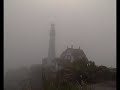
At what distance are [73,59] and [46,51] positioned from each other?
259mm

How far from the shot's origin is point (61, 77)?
1754 millimetres

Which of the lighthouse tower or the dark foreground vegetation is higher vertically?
the lighthouse tower

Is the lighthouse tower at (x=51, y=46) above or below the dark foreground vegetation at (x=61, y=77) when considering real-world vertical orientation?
above

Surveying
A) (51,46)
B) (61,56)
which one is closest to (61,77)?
(61,56)

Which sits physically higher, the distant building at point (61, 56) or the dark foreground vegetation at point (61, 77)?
the distant building at point (61, 56)

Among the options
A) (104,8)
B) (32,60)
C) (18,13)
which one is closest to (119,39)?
(104,8)

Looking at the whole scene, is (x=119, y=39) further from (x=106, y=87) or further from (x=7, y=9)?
(x=7, y=9)

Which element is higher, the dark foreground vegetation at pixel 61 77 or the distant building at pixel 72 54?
the distant building at pixel 72 54

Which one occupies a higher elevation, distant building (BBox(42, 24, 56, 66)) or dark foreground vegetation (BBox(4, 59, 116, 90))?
distant building (BBox(42, 24, 56, 66))

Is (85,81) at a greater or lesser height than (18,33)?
lesser

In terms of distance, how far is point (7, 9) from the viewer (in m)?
1.76

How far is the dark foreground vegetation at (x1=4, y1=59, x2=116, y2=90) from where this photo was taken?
1.74 m

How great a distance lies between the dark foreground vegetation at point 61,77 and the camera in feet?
5.72

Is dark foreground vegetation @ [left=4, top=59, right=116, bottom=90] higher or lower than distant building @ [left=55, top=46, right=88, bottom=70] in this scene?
lower
